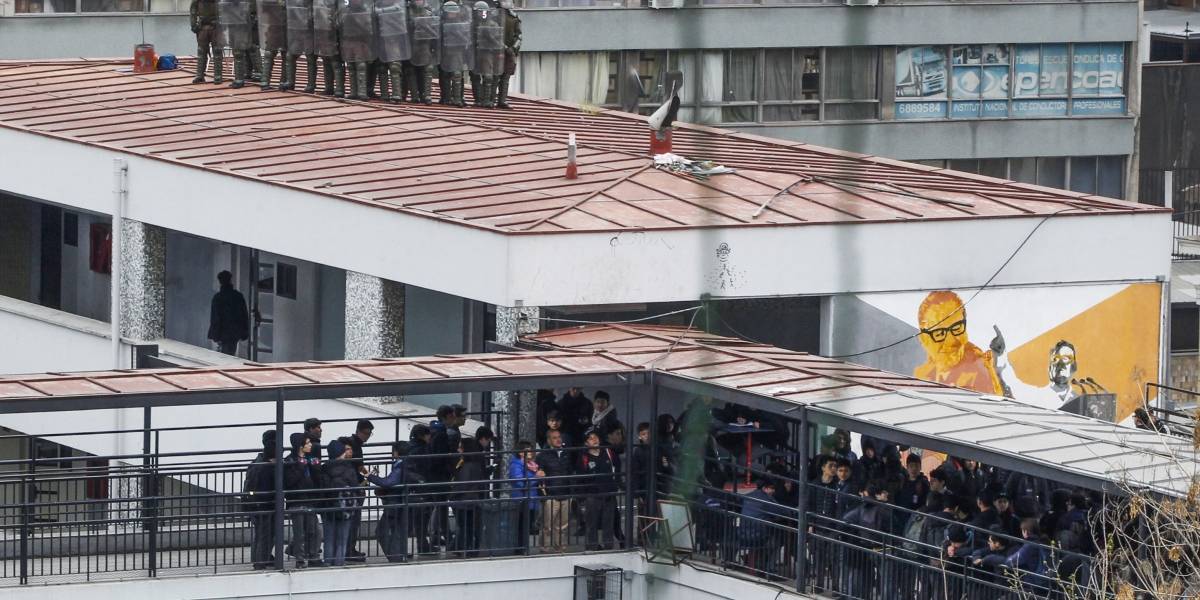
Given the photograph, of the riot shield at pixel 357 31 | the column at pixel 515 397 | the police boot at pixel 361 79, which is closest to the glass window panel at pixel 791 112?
the police boot at pixel 361 79

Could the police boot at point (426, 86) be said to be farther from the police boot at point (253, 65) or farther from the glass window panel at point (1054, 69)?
the glass window panel at point (1054, 69)

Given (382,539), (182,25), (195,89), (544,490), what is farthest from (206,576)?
(182,25)

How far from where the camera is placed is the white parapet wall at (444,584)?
76.8 feet

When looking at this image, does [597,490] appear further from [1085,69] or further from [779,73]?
[1085,69]

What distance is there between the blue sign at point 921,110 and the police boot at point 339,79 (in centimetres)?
2292

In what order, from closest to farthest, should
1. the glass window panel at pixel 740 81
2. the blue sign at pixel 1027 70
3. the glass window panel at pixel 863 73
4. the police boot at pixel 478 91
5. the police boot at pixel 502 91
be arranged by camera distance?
the police boot at pixel 478 91, the police boot at pixel 502 91, the glass window panel at pixel 740 81, the glass window panel at pixel 863 73, the blue sign at pixel 1027 70

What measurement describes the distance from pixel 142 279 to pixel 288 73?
554 cm

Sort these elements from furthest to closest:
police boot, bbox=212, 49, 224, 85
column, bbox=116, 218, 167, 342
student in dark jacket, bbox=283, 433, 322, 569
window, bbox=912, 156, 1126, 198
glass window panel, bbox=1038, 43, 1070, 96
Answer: window, bbox=912, 156, 1126, 198, glass window panel, bbox=1038, 43, 1070, 96, police boot, bbox=212, 49, 224, 85, column, bbox=116, 218, 167, 342, student in dark jacket, bbox=283, 433, 322, 569

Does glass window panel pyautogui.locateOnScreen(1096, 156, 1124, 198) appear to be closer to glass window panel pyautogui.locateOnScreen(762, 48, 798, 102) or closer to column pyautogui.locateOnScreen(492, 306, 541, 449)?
glass window panel pyautogui.locateOnScreen(762, 48, 798, 102)

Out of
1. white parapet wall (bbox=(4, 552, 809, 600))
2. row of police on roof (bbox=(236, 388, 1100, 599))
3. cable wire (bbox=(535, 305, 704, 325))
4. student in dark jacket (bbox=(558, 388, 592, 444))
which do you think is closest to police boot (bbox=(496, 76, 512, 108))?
cable wire (bbox=(535, 305, 704, 325))

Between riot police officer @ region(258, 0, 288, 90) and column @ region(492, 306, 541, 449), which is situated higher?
riot police officer @ region(258, 0, 288, 90)

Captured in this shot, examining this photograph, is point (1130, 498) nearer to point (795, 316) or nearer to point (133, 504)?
point (795, 316)

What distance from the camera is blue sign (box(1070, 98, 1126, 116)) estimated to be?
6025 centimetres

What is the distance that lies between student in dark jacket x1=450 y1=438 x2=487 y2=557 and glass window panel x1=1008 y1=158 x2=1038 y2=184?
37074 mm
